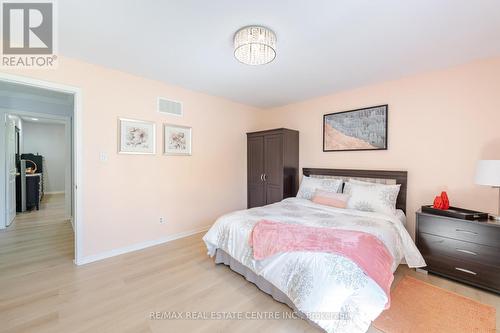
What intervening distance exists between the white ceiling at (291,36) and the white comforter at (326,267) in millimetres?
1859

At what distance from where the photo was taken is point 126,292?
2.06m

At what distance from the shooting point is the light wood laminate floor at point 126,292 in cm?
165

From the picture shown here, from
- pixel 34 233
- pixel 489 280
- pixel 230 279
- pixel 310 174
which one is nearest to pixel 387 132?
pixel 310 174

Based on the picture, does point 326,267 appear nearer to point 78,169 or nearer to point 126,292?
point 126,292

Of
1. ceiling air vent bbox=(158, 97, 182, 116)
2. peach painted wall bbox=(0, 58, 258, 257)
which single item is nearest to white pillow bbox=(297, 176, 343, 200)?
peach painted wall bbox=(0, 58, 258, 257)

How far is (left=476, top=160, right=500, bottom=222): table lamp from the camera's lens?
206 cm

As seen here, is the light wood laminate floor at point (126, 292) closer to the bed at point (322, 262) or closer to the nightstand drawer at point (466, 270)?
the nightstand drawer at point (466, 270)

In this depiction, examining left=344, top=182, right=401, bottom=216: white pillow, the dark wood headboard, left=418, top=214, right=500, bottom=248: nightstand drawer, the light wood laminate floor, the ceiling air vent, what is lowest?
the light wood laminate floor

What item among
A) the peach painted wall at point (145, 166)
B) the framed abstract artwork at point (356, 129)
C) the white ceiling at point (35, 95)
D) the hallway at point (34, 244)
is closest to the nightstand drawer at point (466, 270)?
the framed abstract artwork at point (356, 129)

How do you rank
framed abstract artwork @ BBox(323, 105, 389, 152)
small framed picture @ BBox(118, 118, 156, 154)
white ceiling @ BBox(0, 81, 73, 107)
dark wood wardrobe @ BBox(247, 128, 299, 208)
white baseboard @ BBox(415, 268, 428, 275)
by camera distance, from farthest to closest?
dark wood wardrobe @ BBox(247, 128, 299, 208) → white ceiling @ BBox(0, 81, 73, 107) → framed abstract artwork @ BBox(323, 105, 389, 152) → small framed picture @ BBox(118, 118, 156, 154) → white baseboard @ BBox(415, 268, 428, 275)

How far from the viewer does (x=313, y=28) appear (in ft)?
6.33

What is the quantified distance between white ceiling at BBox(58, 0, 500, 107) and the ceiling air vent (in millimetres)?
364

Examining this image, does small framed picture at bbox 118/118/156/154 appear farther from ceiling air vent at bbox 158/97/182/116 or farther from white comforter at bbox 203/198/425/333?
white comforter at bbox 203/198/425/333

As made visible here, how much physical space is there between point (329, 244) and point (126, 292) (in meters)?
1.96
